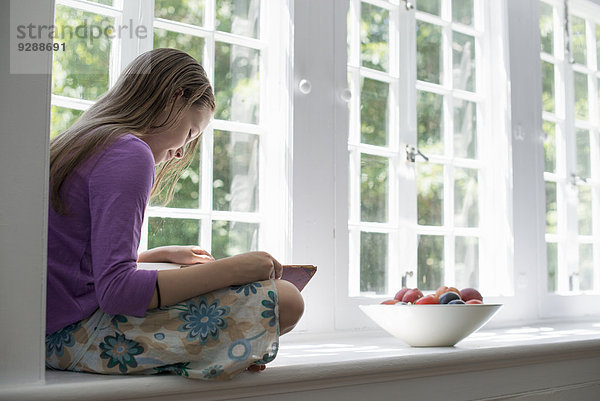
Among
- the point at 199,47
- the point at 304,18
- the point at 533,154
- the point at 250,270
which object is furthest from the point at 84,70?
the point at 533,154

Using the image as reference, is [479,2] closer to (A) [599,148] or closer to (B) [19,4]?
(A) [599,148]

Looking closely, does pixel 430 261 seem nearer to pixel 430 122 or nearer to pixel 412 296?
pixel 430 122

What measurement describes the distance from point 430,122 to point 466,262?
643 mm

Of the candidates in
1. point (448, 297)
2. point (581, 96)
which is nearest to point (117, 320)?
point (448, 297)

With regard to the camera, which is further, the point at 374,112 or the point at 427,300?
the point at 374,112

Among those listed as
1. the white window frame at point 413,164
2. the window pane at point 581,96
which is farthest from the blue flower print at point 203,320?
the window pane at point 581,96

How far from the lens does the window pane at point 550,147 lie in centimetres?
349

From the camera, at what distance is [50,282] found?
4.36 feet

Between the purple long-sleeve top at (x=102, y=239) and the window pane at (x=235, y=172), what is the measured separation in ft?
2.97

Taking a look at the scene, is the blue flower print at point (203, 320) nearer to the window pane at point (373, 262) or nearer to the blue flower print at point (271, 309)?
the blue flower print at point (271, 309)

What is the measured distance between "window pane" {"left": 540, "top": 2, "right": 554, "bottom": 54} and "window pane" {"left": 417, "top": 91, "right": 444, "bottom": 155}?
36.1 inches

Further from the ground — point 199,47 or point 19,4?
point 199,47

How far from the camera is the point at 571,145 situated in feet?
12.0

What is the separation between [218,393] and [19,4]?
81cm
